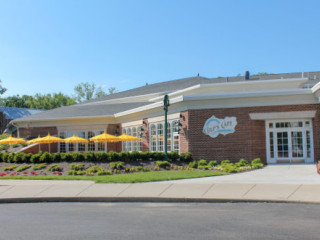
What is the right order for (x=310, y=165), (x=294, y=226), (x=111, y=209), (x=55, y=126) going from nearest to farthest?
(x=294, y=226), (x=111, y=209), (x=310, y=165), (x=55, y=126)

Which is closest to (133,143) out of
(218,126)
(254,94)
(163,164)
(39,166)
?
(218,126)

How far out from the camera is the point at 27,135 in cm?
3419

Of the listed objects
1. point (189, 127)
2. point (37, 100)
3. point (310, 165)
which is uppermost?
point (37, 100)

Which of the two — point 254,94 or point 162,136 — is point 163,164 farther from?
point 254,94

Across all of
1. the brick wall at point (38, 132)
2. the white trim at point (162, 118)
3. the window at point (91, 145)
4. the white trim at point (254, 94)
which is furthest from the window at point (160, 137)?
the brick wall at point (38, 132)

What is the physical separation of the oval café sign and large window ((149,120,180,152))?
211cm

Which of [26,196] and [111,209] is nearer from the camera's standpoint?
[111,209]

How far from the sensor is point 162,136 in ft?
80.5

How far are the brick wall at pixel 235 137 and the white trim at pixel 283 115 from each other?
0.21 metres

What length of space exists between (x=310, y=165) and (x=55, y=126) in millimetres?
22189

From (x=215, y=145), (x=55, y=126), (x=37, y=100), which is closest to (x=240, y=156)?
(x=215, y=145)

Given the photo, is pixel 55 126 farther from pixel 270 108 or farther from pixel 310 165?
pixel 310 165

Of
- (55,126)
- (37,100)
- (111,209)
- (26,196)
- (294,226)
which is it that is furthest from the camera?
(37,100)

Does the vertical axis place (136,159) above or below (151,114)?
below
